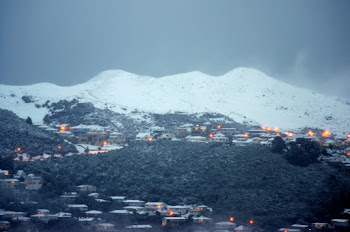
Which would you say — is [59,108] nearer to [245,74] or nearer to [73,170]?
[73,170]

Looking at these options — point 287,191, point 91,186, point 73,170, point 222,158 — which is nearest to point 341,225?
point 287,191

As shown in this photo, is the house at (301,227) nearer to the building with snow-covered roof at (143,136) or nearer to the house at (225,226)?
the house at (225,226)

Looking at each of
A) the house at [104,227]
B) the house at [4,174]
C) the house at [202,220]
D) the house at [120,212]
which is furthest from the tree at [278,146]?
the house at [4,174]

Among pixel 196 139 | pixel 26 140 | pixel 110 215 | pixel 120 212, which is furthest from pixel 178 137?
pixel 110 215

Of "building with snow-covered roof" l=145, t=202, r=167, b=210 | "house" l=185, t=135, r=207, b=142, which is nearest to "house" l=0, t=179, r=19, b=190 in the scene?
"building with snow-covered roof" l=145, t=202, r=167, b=210

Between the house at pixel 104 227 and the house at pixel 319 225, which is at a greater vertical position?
the house at pixel 319 225
